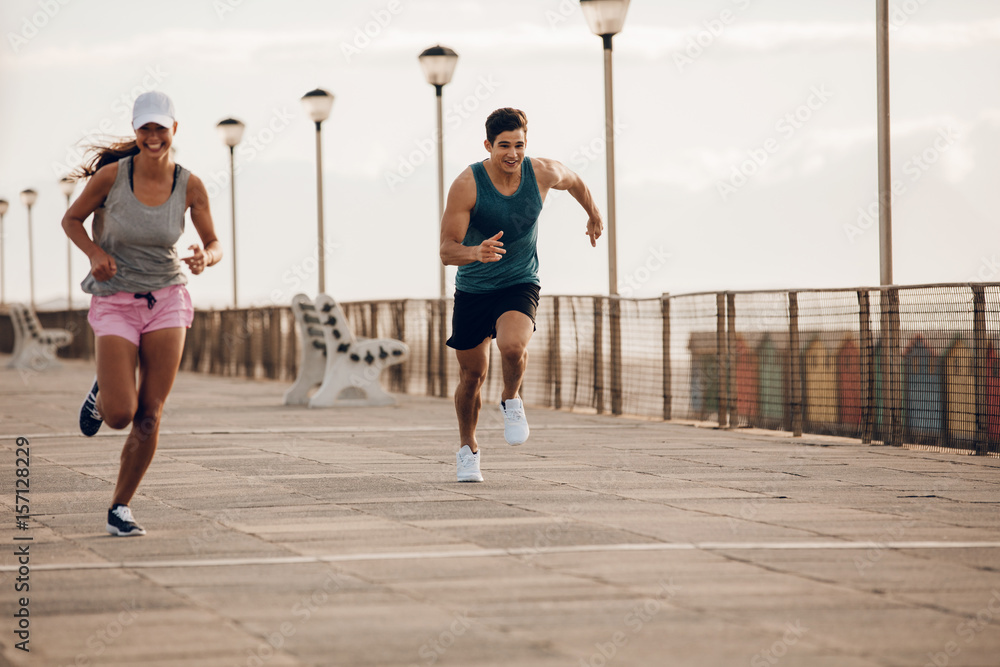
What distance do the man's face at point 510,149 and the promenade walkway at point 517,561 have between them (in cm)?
171

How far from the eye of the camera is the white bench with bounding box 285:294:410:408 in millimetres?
16953

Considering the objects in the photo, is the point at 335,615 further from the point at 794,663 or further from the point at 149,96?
the point at 149,96

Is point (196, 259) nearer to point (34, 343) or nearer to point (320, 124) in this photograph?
point (320, 124)

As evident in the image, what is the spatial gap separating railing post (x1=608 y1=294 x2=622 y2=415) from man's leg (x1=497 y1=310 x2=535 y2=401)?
23.9 feet

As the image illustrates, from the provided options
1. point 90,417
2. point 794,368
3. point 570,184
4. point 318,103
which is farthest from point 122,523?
point 318,103

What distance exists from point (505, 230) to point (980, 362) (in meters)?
4.29

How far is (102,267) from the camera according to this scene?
618 cm

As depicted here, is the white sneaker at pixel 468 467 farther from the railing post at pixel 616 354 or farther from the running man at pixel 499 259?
the railing post at pixel 616 354

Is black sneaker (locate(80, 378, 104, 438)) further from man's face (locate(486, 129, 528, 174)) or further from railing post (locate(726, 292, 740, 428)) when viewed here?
railing post (locate(726, 292, 740, 428))

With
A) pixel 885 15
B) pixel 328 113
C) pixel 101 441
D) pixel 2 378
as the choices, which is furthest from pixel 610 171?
pixel 2 378

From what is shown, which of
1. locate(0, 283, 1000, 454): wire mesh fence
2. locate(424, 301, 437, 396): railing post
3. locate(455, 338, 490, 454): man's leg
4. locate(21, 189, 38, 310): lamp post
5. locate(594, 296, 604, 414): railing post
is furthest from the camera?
locate(21, 189, 38, 310): lamp post

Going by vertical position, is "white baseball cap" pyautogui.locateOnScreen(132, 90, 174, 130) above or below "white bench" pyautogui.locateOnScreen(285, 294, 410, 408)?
above

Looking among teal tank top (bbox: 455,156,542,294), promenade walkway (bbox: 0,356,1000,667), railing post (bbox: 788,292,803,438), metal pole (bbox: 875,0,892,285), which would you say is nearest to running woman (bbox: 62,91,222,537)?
promenade walkway (bbox: 0,356,1000,667)

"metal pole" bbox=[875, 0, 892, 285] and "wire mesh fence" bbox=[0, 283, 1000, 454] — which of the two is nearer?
"wire mesh fence" bbox=[0, 283, 1000, 454]
